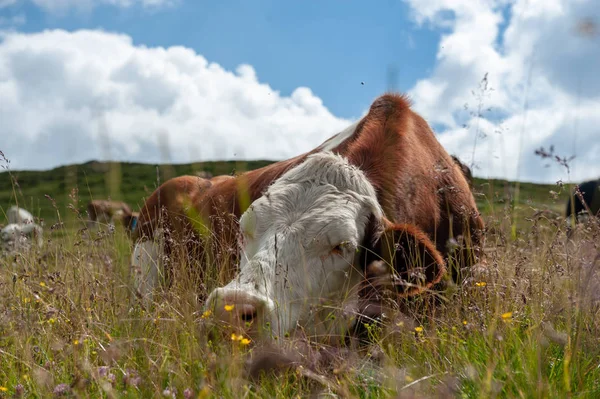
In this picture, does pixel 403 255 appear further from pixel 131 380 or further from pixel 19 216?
pixel 19 216

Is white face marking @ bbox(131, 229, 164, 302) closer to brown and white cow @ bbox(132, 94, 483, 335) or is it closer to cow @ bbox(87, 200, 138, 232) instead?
brown and white cow @ bbox(132, 94, 483, 335)

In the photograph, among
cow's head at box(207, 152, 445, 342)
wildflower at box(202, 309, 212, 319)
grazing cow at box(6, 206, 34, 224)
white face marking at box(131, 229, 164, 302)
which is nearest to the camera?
wildflower at box(202, 309, 212, 319)

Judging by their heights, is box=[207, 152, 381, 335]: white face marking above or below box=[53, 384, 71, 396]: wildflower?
above

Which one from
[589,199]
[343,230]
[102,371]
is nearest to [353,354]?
[102,371]

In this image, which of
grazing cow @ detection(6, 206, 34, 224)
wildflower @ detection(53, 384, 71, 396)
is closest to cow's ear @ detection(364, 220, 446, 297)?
wildflower @ detection(53, 384, 71, 396)

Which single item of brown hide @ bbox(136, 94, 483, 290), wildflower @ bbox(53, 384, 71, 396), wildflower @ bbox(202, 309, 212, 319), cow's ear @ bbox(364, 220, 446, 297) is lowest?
wildflower @ bbox(53, 384, 71, 396)

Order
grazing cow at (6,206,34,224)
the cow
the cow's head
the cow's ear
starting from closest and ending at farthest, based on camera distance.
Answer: the cow's head
the cow's ear
grazing cow at (6,206,34,224)
the cow

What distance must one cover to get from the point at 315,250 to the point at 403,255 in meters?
0.63

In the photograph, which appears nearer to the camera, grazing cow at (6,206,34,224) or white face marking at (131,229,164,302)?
white face marking at (131,229,164,302)

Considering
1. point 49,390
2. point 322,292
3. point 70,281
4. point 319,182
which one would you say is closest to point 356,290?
point 322,292

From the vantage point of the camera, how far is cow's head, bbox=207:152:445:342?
13.5 ft

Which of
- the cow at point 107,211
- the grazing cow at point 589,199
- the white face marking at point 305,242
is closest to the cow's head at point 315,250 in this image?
the white face marking at point 305,242

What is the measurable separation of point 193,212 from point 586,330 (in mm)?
5907

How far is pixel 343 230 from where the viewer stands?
4707 millimetres
